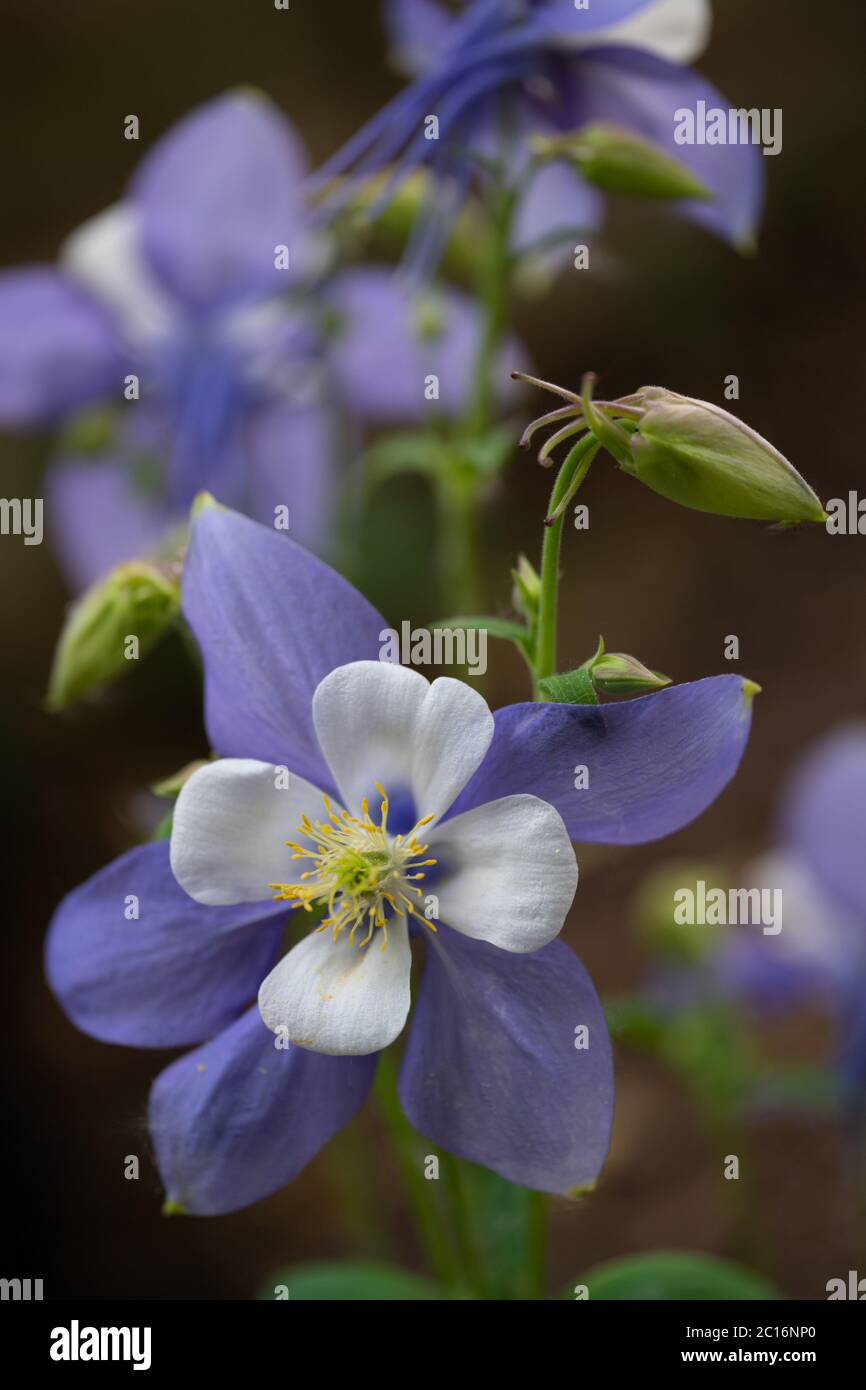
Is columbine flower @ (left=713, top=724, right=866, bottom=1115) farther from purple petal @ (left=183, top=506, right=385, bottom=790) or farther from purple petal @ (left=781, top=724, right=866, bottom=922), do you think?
purple petal @ (left=183, top=506, right=385, bottom=790)

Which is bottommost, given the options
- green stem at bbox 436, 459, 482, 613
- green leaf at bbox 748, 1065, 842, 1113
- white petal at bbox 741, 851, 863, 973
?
green leaf at bbox 748, 1065, 842, 1113

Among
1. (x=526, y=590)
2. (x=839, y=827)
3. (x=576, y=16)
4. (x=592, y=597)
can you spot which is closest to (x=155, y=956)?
(x=526, y=590)

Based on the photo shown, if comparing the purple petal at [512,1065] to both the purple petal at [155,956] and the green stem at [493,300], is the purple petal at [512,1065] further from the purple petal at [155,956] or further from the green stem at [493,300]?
the green stem at [493,300]

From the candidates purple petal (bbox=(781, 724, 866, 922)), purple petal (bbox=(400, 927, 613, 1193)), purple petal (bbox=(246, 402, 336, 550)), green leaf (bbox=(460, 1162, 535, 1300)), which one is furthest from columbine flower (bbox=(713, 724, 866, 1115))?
purple petal (bbox=(400, 927, 613, 1193))

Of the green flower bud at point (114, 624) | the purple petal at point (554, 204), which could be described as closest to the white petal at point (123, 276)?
the purple petal at point (554, 204)

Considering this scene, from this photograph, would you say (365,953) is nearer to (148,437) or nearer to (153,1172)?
(153,1172)

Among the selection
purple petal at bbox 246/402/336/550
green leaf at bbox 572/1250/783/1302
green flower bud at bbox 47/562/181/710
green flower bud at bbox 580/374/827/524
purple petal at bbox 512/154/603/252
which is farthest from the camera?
purple petal at bbox 246/402/336/550
